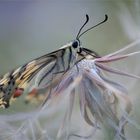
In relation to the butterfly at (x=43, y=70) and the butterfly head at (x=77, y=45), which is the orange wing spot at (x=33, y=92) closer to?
the butterfly at (x=43, y=70)

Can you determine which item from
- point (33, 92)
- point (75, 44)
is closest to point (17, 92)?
point (33, 92)

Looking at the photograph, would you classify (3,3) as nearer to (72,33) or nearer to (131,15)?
(72,33)

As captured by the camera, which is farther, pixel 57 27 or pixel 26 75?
pixel 57 27

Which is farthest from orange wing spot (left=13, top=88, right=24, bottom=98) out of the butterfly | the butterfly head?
the butterfly head

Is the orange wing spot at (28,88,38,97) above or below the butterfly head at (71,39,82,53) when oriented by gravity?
below

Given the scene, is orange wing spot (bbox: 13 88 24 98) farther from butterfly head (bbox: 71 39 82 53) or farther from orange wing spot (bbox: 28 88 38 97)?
butterfly head (bbox: 71 39 82 53)

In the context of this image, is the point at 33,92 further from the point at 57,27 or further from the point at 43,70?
the point at 57,27
